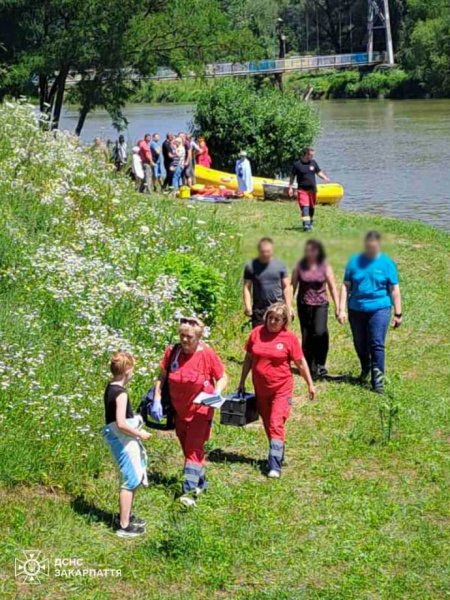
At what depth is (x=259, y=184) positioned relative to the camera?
77.7ft

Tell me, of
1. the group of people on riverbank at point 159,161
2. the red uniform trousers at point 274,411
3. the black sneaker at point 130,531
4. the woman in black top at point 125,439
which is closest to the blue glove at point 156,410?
the woman in black top at point 125,439

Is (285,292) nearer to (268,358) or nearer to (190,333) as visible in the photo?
(268,358)

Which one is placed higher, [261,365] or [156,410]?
[261,365]

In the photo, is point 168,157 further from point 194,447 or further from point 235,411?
point 194,447

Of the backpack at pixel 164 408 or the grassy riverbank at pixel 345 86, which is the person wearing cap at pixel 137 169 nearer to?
the backpack at pixel 164 408

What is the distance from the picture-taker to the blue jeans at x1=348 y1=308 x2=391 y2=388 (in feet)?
30.1

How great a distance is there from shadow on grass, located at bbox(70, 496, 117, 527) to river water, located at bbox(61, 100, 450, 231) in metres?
13.5

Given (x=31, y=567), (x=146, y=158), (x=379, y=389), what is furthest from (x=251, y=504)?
(x=146, y=158)

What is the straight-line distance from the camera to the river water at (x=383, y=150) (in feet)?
85.8

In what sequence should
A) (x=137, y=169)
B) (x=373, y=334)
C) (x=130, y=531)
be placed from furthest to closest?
1. (x=137, y=169)
2. (x=373, y=334)
3. (x=130, y=531)

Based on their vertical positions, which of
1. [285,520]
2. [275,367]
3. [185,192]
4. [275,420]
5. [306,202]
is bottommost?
[285,520]

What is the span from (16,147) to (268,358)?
6.61 meters

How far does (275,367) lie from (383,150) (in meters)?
30.9

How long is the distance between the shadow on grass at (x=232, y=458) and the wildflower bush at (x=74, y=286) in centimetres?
91
